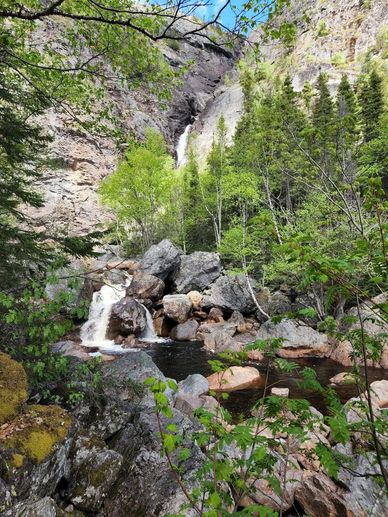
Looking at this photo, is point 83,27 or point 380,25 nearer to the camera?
point 83,27

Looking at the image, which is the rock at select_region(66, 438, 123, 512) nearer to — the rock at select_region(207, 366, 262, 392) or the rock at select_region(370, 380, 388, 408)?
the rock at select_region(207, 366, 262, 392)

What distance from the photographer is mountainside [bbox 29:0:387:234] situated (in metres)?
38.9

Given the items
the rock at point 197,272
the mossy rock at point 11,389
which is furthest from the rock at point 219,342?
the mossy rock at point 11,389

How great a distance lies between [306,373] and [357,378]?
42 centimetres

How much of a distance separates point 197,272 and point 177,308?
A: 16.0 feet

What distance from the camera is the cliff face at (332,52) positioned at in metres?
45.2

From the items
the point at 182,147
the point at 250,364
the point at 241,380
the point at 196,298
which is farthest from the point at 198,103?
the point at 241,380

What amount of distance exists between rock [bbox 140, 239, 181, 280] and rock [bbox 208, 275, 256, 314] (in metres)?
3.55

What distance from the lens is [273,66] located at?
58.6 m

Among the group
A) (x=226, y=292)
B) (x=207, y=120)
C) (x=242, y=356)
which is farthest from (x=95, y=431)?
(x=207, y=120)

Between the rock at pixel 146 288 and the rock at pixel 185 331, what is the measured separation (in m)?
3.52

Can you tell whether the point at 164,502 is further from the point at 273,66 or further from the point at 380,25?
the point at 273,66

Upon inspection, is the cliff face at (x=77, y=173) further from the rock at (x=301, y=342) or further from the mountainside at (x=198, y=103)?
the rock at (x=301, y=342)

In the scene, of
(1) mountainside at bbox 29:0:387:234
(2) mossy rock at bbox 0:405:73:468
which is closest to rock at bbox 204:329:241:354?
(2) mossy rock at bbox 0:405:73:468
